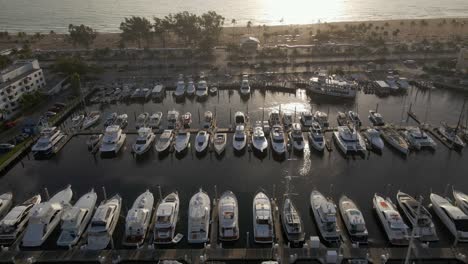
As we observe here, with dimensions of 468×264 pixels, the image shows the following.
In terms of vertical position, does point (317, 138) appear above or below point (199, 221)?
above

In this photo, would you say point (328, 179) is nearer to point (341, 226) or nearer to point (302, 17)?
point (341, 226)

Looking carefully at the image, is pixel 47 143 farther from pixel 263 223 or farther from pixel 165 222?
pixel 263 223

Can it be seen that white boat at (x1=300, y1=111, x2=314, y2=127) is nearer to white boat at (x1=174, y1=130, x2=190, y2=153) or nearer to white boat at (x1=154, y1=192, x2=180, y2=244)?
white boat at (x1=174, y1=130, x2=190, y2=153)

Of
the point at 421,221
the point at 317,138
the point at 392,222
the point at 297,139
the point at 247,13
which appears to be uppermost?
the point at 247,13

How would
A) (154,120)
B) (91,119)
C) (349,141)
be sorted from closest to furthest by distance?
(349,141)
(154,120)
(91,119)

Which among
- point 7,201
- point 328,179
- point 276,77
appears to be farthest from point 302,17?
point 7,201

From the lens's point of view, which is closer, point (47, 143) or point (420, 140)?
point (420, 140)

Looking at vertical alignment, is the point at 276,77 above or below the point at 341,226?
above

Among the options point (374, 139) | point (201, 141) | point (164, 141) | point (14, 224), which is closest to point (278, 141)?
point (201, 141)
